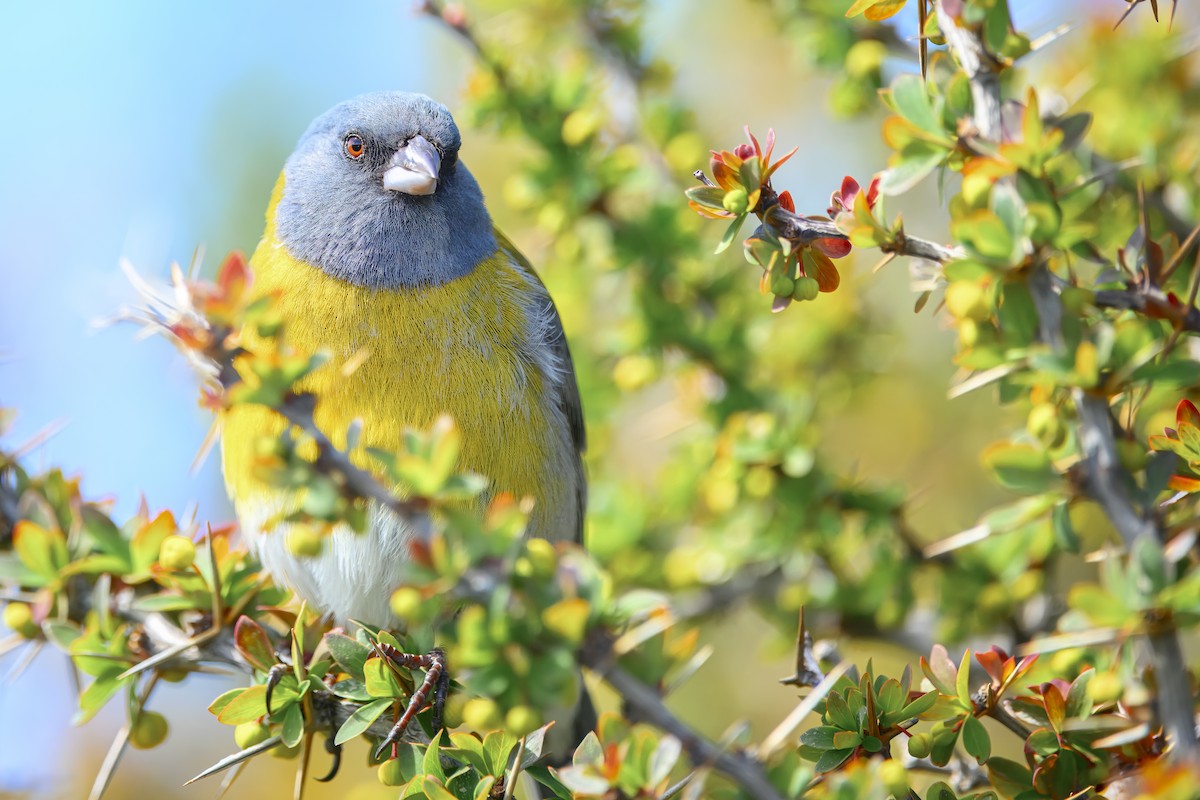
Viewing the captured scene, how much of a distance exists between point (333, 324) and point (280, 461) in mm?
1383

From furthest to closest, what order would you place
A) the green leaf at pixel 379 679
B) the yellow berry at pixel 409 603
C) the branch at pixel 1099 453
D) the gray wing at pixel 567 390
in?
1. the gray wing at pixel 567 390
2. the green leaf at pixel 379 679
3. the branch at pixel 1099 453
4. the yellow berry at pixel 409 603

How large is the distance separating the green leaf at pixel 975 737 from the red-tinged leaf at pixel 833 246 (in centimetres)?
76

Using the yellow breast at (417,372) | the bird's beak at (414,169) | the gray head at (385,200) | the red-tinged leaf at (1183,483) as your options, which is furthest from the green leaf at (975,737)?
the bird's beak at (414,169)

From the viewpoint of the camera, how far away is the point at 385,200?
9.89ft

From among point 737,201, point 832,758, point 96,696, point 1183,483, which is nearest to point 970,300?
point 737,201

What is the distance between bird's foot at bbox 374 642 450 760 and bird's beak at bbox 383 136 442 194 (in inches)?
53.1

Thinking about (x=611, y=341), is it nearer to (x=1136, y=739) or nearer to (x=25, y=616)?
(x=25, y=616)

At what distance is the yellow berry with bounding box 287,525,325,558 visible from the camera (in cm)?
142

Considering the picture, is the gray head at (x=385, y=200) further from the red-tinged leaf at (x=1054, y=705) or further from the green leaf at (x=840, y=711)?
the red-tinged leaf at (x=1054, y=705)

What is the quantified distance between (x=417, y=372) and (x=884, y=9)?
144 cm

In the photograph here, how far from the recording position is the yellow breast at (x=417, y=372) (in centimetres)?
256

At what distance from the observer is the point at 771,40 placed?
5.16 meters

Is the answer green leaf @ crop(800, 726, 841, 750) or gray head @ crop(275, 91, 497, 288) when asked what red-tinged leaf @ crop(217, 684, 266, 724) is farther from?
gray head @ crop(275, 91, 497, 288)

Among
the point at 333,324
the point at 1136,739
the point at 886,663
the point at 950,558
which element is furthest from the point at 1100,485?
the point at 886,663
